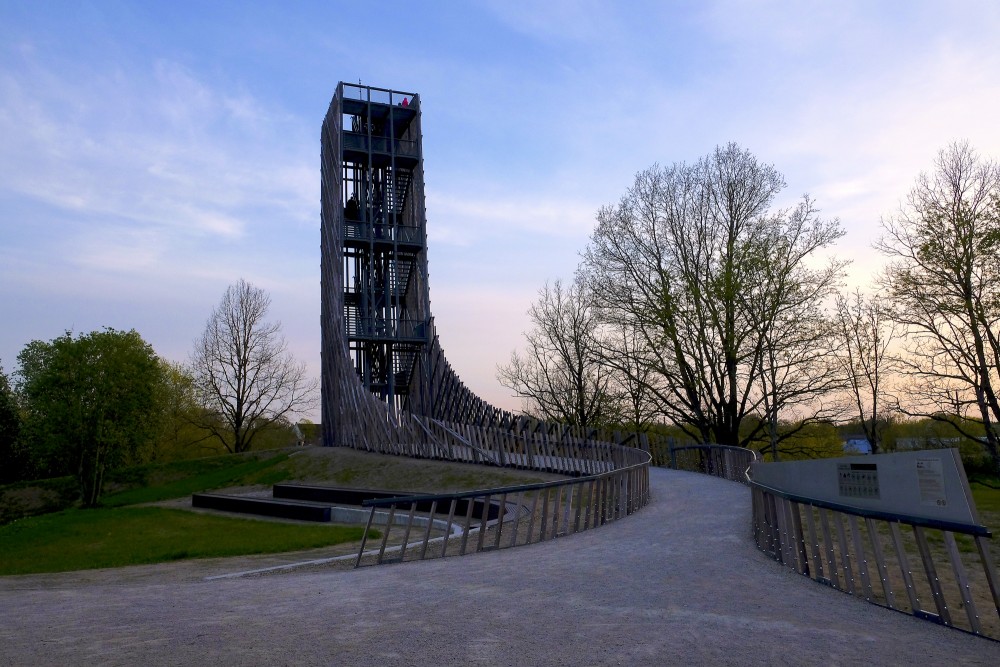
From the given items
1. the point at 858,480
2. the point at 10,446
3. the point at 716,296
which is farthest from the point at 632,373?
the point at 10,446

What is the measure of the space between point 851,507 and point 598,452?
1300 centimetres

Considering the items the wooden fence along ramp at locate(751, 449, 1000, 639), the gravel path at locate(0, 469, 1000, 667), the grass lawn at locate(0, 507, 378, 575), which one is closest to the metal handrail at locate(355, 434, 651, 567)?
the gravel path at locate(0, 469, 1000, 667)

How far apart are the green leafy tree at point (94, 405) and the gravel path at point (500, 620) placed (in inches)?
1021

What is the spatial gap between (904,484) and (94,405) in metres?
32.4

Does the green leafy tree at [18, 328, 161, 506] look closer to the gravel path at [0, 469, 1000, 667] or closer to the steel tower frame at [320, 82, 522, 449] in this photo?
the steel tower frame at [320, 82, 522, 449]

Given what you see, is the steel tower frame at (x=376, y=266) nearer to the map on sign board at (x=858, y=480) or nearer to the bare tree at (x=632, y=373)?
the bare tree at (x=632, y=373)

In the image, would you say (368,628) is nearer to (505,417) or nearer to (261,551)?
(261,551)

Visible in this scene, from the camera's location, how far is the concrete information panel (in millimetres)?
5316

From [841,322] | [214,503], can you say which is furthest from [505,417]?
[841,322]

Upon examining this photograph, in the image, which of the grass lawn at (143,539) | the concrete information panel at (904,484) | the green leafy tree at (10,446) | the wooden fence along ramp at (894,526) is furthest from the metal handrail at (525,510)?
the green leafy tree at (10,446)

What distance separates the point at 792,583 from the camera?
6.82 meters

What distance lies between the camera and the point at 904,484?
5879 mm

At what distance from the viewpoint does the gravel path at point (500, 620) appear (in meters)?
4.38

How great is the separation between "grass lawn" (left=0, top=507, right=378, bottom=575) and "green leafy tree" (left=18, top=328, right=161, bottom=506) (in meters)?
10.1
